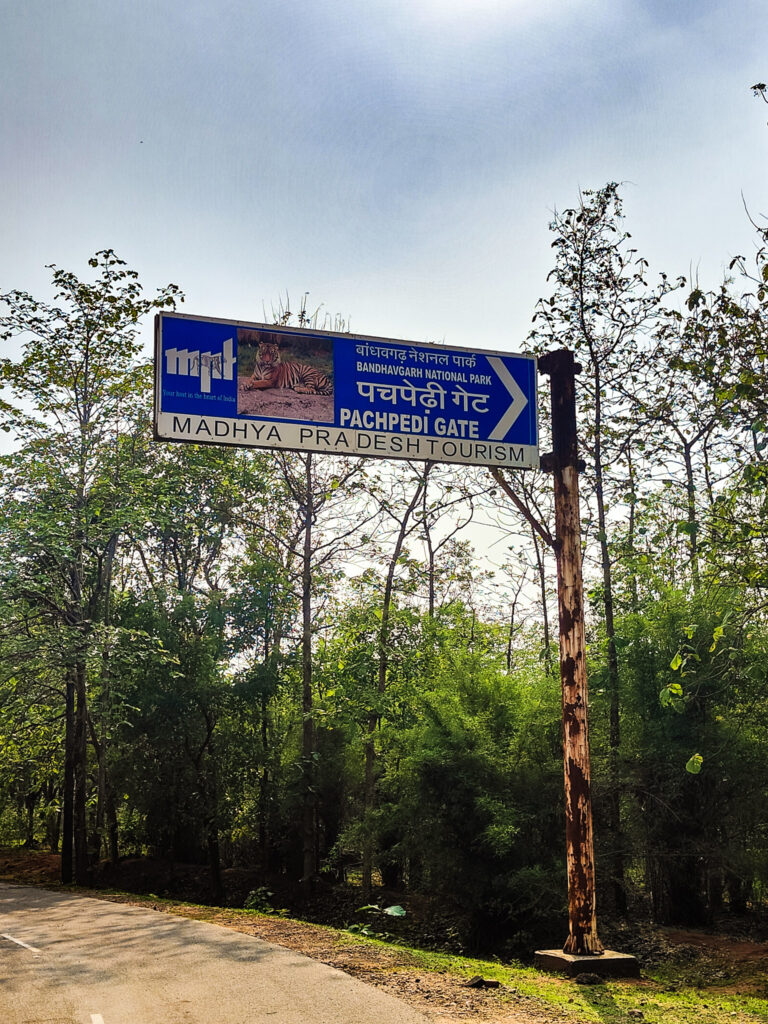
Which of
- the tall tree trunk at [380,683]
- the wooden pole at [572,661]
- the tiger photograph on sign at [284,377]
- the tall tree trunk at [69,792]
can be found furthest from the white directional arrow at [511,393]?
the tall tree trunk at [69,792]

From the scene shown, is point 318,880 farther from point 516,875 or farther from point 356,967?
point 356,967

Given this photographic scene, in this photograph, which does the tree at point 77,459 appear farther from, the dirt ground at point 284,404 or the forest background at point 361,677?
the dirt ground at point 284,404

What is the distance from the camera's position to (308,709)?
23344 mm

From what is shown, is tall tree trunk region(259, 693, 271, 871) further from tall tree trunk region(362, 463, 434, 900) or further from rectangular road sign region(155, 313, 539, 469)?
rectangular road sign region(155, 313, 539, 469)

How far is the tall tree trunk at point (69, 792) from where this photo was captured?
2330 centimetres

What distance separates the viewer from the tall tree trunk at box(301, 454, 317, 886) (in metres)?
22.9

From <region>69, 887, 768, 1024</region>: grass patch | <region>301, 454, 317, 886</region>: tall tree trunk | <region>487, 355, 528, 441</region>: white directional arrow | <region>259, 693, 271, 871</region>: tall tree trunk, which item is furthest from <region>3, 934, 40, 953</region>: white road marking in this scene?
<region>259, 693, 271, 871</region>: tall tree trunk

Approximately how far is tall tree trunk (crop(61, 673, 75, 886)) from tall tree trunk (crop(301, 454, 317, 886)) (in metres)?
5.55

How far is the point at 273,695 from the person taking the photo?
86.2ft

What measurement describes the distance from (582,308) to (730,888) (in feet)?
36.8

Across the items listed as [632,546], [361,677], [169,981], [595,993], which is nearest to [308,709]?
[361,677]

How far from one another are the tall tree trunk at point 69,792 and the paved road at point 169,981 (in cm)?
1098

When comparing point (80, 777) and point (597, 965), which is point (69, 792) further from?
point (597, 965)

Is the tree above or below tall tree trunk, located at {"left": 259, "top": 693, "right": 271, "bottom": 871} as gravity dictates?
above
